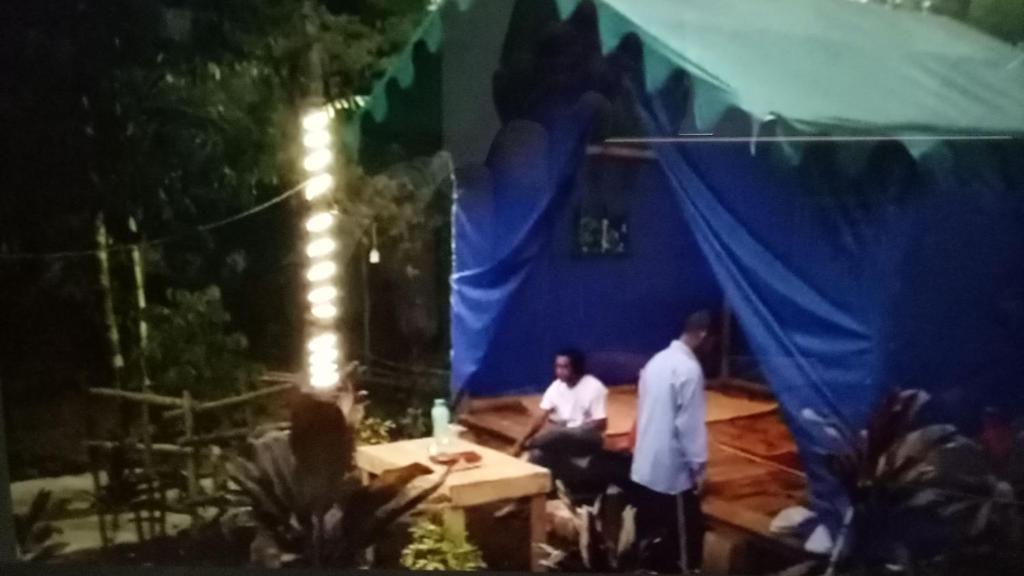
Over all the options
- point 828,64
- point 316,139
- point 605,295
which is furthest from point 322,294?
point 828,64

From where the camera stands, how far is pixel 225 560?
1894mm

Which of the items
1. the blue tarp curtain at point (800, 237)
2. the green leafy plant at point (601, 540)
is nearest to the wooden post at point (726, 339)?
the blue tarp curtain at point (800, 237)

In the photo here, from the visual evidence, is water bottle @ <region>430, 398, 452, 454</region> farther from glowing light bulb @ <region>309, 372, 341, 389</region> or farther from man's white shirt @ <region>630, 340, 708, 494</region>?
man's white shirt @ <region>630, 340, 708, 494</region>

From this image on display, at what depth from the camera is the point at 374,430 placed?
71.7 inches

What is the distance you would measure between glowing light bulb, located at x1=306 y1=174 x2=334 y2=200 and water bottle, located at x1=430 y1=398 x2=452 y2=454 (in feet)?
1.22

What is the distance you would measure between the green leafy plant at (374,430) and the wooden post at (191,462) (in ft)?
0.90

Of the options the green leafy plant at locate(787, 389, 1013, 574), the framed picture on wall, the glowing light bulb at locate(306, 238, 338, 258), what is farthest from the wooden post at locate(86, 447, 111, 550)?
the green leafy plant at locate(787, 389, 1013, 574)

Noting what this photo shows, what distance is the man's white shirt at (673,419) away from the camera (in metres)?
1.76

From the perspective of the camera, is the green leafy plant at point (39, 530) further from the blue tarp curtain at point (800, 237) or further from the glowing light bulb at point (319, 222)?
the blue tarp curtain at point (800, 237)

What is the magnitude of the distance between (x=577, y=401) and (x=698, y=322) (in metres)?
0.22

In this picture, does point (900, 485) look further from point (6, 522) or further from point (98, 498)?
point (6, 522)

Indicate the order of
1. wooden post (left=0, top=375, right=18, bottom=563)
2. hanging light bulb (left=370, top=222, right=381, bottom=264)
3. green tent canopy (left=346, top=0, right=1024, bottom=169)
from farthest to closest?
wooden post (left=0, top=375, right=18, bottom=563)
hanging light bulb (left=370, top=222, right=381, bottom=264)
green tent canopy (left=346, top=0, right=1024, bottom=169)

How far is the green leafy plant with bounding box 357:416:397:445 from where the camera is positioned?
5.97 feet

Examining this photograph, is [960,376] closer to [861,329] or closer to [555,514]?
[861,329]
